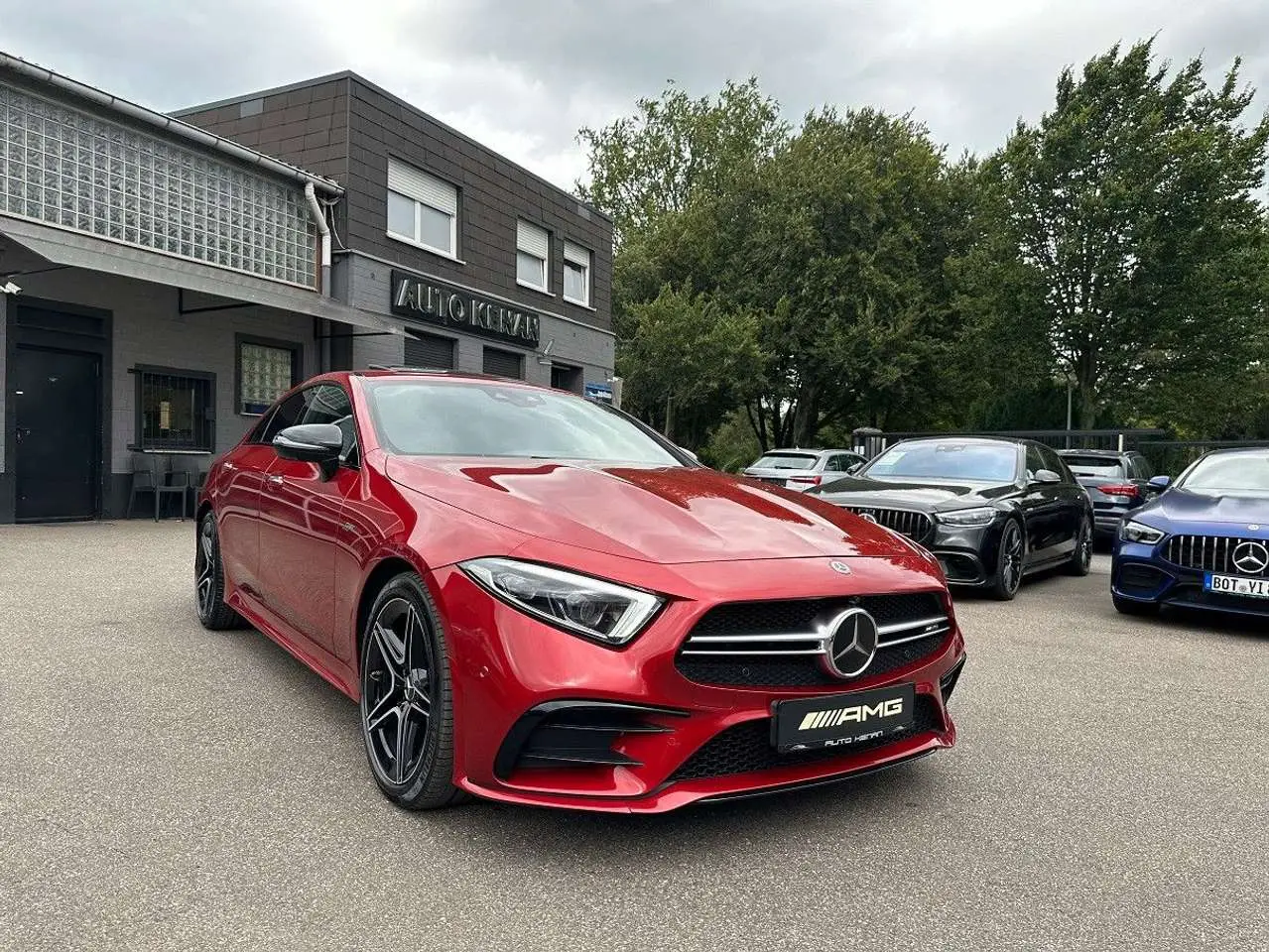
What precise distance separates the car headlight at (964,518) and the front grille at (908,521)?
10 centimetres

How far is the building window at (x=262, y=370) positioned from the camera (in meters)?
13.4

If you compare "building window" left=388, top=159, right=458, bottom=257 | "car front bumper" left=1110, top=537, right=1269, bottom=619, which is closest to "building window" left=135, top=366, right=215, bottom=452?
"building window" left=388, top=159, right=458, bottom=257

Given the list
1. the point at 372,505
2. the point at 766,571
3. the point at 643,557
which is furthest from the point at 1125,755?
the point at 372,505

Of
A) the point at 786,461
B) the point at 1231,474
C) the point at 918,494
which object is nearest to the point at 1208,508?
the point at 1231,474

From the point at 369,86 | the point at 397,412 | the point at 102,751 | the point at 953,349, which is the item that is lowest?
the point at 102,751

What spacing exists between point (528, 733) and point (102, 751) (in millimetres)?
1850

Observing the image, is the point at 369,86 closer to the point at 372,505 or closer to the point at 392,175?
the point at 392,175

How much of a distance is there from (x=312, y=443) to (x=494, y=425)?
727 mm

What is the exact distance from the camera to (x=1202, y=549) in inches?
237

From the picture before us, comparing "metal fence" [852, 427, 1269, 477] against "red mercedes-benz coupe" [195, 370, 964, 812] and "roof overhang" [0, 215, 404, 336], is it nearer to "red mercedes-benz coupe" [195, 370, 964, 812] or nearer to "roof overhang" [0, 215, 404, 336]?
"roof overhang" [0, 215, 404, 336]

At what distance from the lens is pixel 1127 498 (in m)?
11.2

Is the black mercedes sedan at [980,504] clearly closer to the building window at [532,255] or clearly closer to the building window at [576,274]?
the building window at [532,255]

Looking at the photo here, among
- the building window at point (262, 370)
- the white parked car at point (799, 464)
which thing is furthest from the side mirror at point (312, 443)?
the building window at point (262, 370)

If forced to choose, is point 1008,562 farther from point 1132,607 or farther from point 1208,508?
point 1208,508
